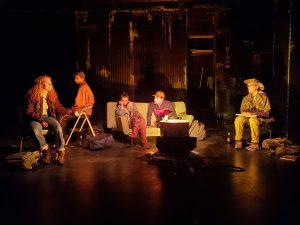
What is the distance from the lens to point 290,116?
33.4 ft

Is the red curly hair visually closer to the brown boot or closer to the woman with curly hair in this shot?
the woman with curly hair

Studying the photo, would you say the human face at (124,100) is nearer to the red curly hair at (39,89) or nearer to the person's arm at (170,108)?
the person's arm at (170,108)

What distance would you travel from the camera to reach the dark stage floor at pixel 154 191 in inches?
212

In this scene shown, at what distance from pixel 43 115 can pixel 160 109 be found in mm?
2978

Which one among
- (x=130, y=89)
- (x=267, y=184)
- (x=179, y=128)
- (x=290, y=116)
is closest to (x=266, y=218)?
(x=267, y=184)

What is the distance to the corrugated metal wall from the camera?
39.1 ft

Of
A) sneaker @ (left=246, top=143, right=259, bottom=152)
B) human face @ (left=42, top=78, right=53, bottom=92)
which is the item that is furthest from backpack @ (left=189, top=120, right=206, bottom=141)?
human face @ (left=42, top=78, right=53, bottom=92)

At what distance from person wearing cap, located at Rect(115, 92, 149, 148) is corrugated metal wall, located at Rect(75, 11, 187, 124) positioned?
1909 mm

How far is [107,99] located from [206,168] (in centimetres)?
509

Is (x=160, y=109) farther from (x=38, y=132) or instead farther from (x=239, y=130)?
(x=38, y=132)

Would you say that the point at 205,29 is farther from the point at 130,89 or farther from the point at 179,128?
the point at 179,128

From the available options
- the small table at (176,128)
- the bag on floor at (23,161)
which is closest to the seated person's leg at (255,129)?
the small table at (176,128)

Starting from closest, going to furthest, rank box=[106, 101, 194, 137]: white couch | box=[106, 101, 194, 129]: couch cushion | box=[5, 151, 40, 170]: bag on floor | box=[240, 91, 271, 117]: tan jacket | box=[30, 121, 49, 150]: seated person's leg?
1. box=[5, 151, 40, 170]: bag on floor
2. box=[30, 121, 49, 150]: seated person's leg
3. box=[240, 91, 271, 117]: tan jacket
4. box=[106, 101, 194, 137]: white couch
5. box=[106, 101, 194, 129]: couch cushion

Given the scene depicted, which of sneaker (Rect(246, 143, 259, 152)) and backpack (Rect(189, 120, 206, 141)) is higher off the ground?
backpack (Rect(189, 120, 206, 141))
